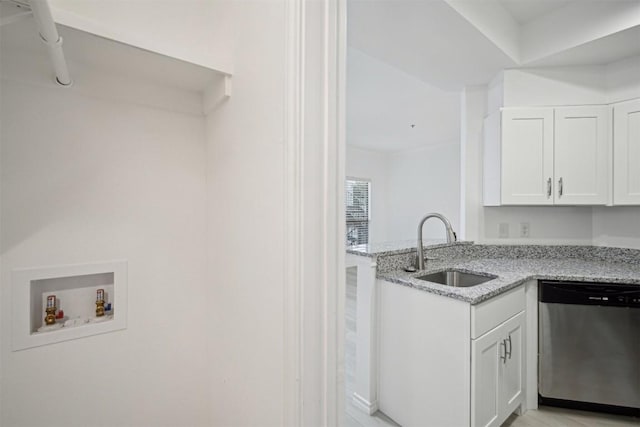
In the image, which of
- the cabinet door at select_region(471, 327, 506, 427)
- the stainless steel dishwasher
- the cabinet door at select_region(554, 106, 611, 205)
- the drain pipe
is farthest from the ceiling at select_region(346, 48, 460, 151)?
→ the stainless steel dishwasher

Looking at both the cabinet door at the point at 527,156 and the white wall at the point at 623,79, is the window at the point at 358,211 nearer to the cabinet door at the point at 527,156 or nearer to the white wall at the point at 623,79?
the cabinet door at the point at 527,156

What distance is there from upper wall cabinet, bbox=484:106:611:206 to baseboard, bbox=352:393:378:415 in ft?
5.88

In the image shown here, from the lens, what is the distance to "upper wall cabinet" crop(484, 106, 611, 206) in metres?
2.11

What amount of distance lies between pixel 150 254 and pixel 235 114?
62 centimetres

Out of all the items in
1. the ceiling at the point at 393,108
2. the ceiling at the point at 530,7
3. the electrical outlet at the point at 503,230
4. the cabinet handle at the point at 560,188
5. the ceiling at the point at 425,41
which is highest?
the ceiling at the point at 530,7

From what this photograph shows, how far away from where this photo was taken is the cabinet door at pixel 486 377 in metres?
1.38

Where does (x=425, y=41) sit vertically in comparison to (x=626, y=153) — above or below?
above

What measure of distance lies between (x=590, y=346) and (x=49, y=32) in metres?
2.81

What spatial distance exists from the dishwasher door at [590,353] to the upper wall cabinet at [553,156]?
0.85m

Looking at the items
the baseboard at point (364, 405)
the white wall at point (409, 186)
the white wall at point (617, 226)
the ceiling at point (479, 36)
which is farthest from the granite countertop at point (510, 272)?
the white wall at point (409, 186)

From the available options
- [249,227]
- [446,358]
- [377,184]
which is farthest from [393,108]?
[249,227]

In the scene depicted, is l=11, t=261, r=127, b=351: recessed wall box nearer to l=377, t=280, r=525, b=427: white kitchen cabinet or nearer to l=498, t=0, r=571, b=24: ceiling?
l=377, t=280, r=525, b=427: white kitchen cabinet

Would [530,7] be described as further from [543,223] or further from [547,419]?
[547,419]

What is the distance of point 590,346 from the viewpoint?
173cm
